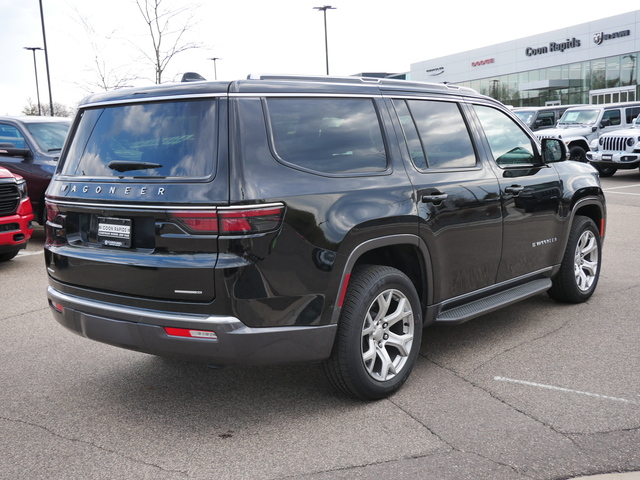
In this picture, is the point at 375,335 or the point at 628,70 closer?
the point at 375,335

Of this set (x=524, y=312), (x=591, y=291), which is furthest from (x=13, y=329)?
(x=591, y=291)

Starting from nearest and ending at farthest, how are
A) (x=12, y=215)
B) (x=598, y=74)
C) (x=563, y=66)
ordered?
1. (x=12, y=215)
2. (x=598, y=74)
3. (x=563, y=66)

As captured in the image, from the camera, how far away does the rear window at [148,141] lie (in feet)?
11.5

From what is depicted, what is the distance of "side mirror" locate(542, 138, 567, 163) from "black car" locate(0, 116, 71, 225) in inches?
293

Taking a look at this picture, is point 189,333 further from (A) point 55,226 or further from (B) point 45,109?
(B) point 45,109

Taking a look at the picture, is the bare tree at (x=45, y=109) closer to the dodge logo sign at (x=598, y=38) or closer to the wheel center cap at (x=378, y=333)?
the dodge logo sign at (x=598, y=38)

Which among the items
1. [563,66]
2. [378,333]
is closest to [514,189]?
[378,333]

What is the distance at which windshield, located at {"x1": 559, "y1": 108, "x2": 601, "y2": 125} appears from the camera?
21781 millimetres

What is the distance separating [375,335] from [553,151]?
2.69m

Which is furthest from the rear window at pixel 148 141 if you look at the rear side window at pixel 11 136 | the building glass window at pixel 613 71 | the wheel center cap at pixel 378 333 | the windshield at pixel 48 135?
the building glass window at pixel 613 71

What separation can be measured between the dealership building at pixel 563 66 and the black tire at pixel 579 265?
45.4 metres

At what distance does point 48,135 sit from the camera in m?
11.0

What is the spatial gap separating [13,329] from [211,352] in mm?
3124

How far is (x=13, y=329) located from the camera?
19.0ft
